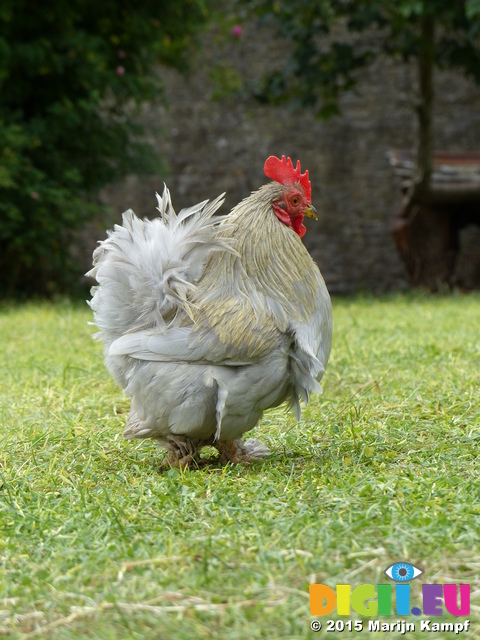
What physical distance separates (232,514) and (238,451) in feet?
2.65

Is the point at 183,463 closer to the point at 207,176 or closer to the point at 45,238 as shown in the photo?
the point at 45,238

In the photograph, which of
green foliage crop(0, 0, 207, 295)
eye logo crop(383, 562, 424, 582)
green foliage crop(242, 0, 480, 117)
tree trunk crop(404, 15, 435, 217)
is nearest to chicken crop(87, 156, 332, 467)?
eye logo crop(383, 562, 424, 582)

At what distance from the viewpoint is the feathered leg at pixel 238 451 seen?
3.44 meters

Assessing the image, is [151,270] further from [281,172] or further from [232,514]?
[232,514]

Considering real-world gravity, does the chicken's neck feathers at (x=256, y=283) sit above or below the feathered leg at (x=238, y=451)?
above

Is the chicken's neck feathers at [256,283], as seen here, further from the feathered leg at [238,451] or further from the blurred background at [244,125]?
the blurred background at [244,125]

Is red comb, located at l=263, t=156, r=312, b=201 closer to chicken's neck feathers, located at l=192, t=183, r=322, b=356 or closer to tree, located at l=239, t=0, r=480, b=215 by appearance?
chicken's neck feathers, located at l=192, t=183, r=322, b=356

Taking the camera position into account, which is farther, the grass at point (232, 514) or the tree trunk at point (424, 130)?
the tree trunk at point (424, 130)

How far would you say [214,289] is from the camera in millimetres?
3270

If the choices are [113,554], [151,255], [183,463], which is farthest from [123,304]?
[113,554]

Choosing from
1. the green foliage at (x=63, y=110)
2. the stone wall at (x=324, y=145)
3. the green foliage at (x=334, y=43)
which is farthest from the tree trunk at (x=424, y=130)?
the green foliage at (x=63, y=110)

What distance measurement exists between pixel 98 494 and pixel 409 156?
32.4 feet

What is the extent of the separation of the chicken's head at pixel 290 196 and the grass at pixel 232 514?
3.26 feet

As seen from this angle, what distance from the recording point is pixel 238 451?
348 cm
